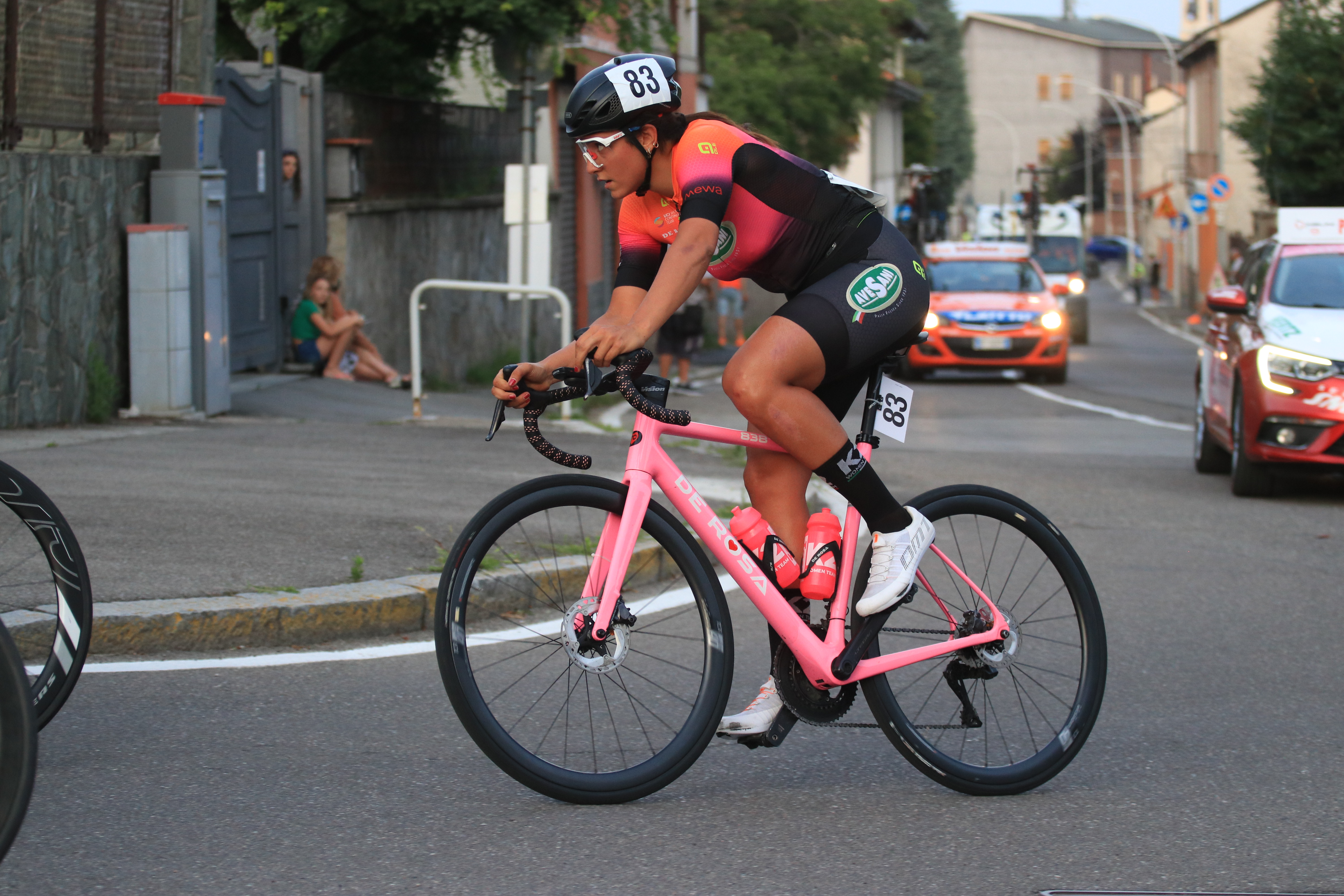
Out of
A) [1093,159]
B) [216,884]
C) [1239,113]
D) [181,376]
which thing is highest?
[1093,159]

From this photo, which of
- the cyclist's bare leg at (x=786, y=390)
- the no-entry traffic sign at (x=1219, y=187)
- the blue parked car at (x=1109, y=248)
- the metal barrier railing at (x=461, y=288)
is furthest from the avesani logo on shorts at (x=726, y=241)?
the blue parked car at (x=1109, y=248)

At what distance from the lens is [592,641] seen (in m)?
3.73

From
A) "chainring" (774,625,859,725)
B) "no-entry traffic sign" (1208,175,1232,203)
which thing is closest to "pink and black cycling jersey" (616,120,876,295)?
"chainring" (774,625,859,725)

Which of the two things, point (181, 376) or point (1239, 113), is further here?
point (1239, 113)

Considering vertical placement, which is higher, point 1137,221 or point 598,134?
point 1137,221

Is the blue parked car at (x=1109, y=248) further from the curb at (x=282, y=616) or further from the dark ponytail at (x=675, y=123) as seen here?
the dark ponytail at (x=675, y=123)

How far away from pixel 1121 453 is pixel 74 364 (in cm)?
781

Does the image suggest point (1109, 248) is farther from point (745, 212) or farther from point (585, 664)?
point (585, 664)

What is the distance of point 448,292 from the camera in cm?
1886

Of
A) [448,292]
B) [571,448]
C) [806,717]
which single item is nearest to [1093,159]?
[448,292]

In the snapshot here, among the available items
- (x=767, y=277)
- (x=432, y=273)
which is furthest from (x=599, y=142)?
(x=432, y=273)

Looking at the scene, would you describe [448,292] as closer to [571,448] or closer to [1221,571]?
[571,448]

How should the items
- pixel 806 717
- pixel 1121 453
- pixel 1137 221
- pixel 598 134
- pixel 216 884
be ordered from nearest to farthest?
pixel 216 884
pixel 598 134
pixel 806 717
pixel 1121 453
pixel 1137 221

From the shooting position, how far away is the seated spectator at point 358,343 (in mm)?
14727
